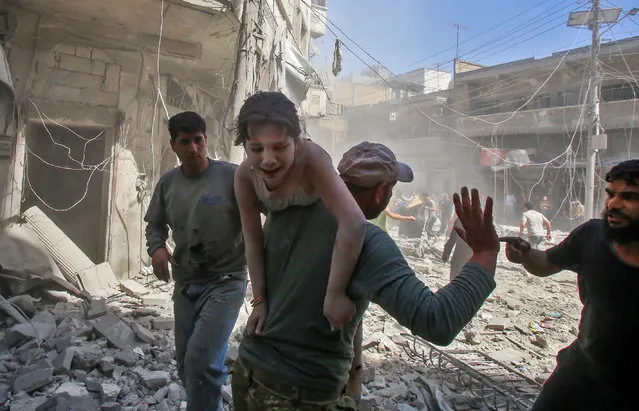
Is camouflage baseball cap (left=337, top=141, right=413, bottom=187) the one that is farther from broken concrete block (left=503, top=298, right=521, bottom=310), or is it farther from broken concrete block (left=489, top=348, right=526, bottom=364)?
broken concrete block (left=503, top=298, right=521, bottom=310)

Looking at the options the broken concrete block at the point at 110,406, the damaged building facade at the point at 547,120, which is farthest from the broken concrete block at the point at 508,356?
the damaged building facade at the point at 547,120

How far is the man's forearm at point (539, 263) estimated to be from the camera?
2.42 m

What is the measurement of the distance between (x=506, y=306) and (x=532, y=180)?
1856 centimetres

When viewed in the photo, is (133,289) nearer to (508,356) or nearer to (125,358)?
(125,358)

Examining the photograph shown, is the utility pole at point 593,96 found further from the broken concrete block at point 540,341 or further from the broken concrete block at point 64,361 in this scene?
the broken concrete block at point 64,361

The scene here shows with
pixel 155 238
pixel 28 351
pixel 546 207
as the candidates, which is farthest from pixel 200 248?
pixel 546 207

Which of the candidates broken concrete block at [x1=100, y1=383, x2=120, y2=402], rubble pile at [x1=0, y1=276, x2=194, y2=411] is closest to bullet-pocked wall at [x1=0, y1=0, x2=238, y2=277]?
rubble pile at [x1=0, y1=276, x2=194, y2=411]

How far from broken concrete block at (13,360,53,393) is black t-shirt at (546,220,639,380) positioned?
12.2 feet

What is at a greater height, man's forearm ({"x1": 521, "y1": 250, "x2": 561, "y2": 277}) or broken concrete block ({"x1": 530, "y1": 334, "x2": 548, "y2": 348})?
man's forearm ({"x1": 521, "y1": 250, "x2": 561, "y2": 277})

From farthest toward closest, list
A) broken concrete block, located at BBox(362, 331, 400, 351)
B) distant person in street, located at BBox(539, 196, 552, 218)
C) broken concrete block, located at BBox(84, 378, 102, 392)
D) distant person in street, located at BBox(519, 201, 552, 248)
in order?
distant person in street, located at BBox(539, 196, 552, 218)
distant person in street, located at BBox(519, 201, 552, 248)
broken concrete block, located at BBox(362, 331, 400, 351)
broken concrete block, located at BBox(84, 378, 102, 392)

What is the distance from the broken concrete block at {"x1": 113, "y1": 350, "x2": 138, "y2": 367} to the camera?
13.3 ft

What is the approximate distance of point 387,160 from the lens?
5.10 ft

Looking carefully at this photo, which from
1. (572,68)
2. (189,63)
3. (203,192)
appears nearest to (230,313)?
(203,192)

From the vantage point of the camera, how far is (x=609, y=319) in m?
1.99
